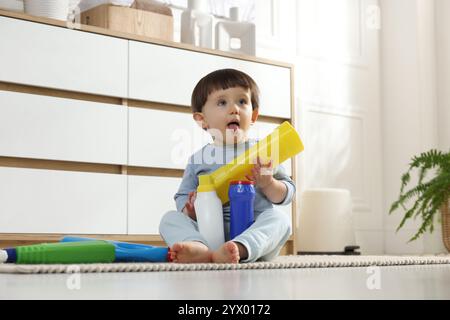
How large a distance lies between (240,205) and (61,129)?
1.09 metres

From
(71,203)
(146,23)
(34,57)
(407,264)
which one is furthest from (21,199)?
(407,264)

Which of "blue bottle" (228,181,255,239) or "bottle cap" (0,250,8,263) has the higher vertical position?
"blue bottle" (228,181,255,239)

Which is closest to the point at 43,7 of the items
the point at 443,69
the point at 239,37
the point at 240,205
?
the point at 239,37

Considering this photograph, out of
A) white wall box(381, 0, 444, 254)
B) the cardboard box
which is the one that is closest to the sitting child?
the cardboard box

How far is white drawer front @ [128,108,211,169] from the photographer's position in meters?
2.63

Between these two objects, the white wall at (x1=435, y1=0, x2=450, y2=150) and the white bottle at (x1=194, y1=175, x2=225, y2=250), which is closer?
the white bottle at (x1=194, y1=175, x2=225, y2=250)

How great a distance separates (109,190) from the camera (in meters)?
2.53

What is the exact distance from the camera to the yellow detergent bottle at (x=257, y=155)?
157cm

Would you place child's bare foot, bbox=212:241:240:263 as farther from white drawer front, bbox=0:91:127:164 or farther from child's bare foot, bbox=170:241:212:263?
white drawer front, bbox=0:91:127:164

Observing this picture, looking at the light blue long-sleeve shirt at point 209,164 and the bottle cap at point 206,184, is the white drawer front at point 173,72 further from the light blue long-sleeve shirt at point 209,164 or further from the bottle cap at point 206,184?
the bottle cap at point 206,184

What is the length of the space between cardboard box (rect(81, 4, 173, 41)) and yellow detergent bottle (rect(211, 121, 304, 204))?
1.27 m

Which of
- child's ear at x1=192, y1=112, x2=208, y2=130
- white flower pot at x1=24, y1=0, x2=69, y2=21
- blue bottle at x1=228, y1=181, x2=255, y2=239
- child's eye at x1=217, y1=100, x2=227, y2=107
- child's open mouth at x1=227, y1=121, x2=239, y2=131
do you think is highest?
white flower pot at x1=24, y1=0, x2=69, y2=21

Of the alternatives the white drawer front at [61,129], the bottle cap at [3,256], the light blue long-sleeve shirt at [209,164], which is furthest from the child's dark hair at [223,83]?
the white drawer front at [61,129]
